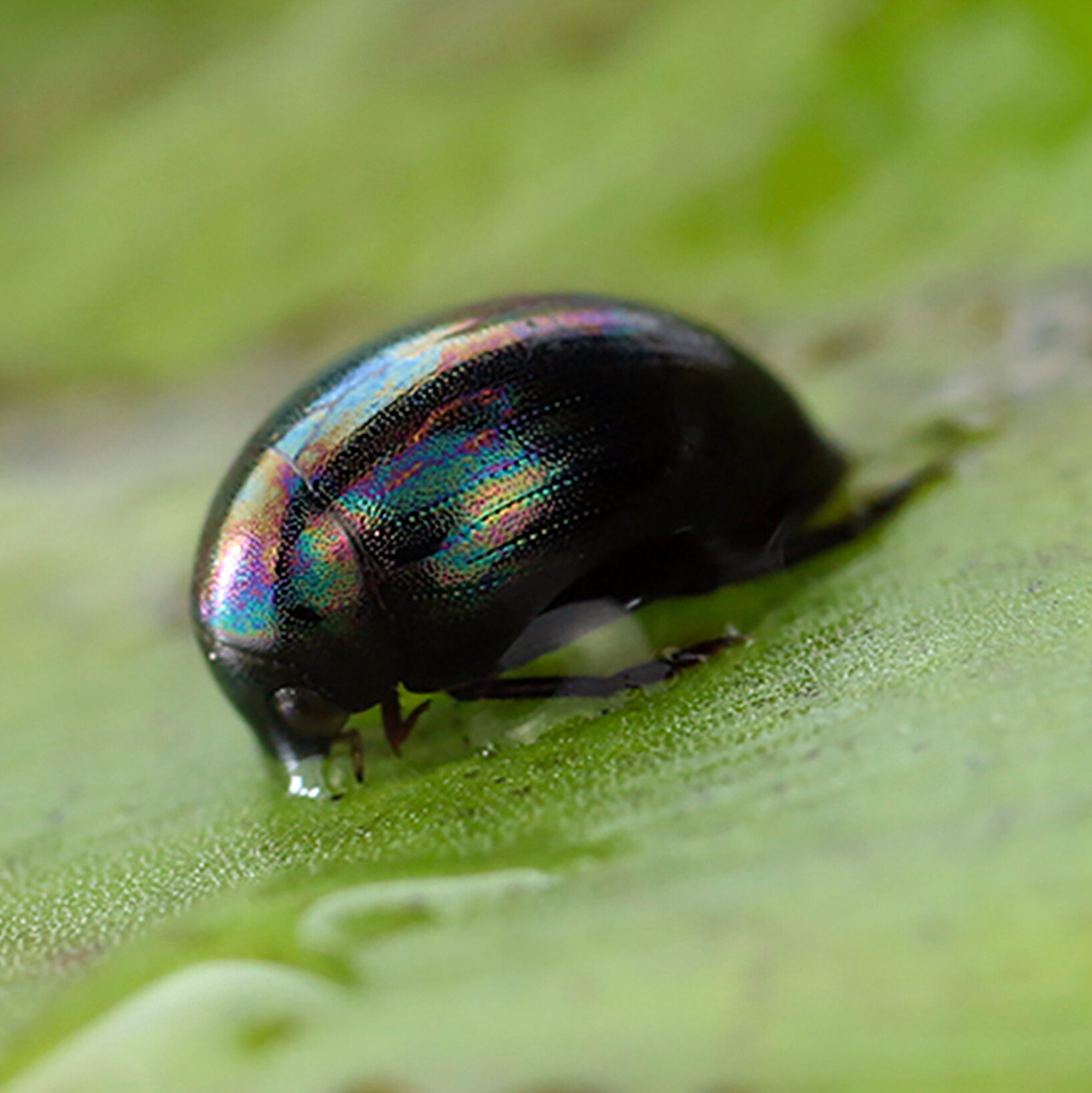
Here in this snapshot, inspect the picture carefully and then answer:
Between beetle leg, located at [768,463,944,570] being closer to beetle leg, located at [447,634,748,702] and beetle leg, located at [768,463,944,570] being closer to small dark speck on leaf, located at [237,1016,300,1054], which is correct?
beetle leg, located at [447,634,748,702]

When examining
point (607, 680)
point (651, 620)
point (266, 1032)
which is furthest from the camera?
point (651, 620)

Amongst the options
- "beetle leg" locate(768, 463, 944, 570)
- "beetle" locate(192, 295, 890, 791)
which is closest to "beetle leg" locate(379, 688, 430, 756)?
"beetle" locate(192, 295, 890, 791)

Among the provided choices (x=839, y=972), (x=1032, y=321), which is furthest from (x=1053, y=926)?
(x=1032, y=321)

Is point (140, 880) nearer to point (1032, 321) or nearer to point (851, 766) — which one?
point (851, 766)

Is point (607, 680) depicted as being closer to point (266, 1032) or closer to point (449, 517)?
point (449, 517)

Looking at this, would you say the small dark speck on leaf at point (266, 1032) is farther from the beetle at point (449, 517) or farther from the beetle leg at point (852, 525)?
the beetle leg at point (852, 525)

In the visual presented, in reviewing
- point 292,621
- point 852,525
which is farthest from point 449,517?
point 852,525

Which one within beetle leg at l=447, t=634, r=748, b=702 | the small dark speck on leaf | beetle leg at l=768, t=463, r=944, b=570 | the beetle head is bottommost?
beetle leg at l=768, t=463, r=944, b=570
